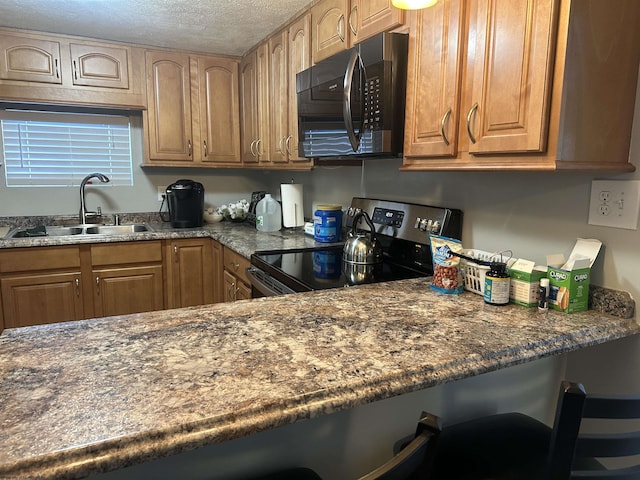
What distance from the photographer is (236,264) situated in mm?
2541

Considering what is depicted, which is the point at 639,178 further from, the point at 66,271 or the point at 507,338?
the point at 66,271

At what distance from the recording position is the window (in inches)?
119

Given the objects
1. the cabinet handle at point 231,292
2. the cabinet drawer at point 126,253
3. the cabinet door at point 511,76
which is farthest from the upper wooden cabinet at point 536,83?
the cabinet drawer at point 126,253

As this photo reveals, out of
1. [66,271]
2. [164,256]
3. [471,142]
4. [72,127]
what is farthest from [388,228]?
[72,127]

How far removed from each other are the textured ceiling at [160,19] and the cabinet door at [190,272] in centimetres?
132

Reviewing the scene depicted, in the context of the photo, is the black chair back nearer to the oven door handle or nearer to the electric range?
the electric range

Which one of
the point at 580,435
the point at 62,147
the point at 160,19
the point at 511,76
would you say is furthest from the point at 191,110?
the point at 580,435

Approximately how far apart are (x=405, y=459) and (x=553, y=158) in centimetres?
82

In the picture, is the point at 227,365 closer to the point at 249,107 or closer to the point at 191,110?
the point at 249,107

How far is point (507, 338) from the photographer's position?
102 cm

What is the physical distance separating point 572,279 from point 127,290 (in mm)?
2579

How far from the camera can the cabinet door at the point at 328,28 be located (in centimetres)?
195

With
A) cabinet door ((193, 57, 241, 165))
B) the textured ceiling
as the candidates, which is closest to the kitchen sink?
cabinet door ((193, 57, 241, 165))

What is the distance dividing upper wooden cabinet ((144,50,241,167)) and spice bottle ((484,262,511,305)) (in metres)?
2.48
